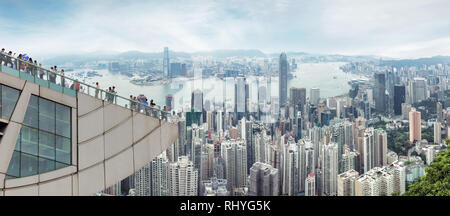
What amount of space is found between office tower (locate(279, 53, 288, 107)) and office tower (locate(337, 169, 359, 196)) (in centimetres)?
677

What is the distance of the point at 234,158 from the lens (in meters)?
14.9

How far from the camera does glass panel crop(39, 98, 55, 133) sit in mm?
3258

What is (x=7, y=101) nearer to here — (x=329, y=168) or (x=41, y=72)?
(x=41, y=72)

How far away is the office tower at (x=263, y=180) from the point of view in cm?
1241

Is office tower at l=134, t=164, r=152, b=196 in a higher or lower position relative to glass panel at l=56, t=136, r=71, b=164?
lower

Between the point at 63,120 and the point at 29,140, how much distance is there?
367mm

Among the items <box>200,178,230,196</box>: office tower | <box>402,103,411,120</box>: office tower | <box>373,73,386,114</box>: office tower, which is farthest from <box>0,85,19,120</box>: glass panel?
<box>373,73,386,114</box>: office tower

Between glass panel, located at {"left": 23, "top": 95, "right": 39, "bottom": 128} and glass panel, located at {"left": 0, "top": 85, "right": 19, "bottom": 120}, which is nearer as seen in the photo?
glass panel, located at {"left": 0, "top": 85, "right": 19, "bottom": 120}

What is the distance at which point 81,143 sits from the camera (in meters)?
3.62

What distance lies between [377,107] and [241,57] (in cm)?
617

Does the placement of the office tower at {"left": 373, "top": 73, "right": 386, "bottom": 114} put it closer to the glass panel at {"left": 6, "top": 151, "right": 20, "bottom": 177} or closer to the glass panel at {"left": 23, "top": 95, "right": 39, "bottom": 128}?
the glass panel at {"left": 23, "top": 95, "right": 39, "bottom": 128}

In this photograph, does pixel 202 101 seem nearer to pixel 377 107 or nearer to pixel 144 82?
pixel 144 82

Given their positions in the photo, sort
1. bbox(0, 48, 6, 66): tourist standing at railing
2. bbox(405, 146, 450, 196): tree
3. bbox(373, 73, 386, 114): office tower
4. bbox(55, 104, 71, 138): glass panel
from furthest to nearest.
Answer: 1. bbox(373, 73, 386, 114): office tower
2. bbox(405, 146, 450, 196): tree
3. bbox(55, 104, 71, 138): glass panel
4. bbox(0, 48, 6, 66): tourist standing at railing
